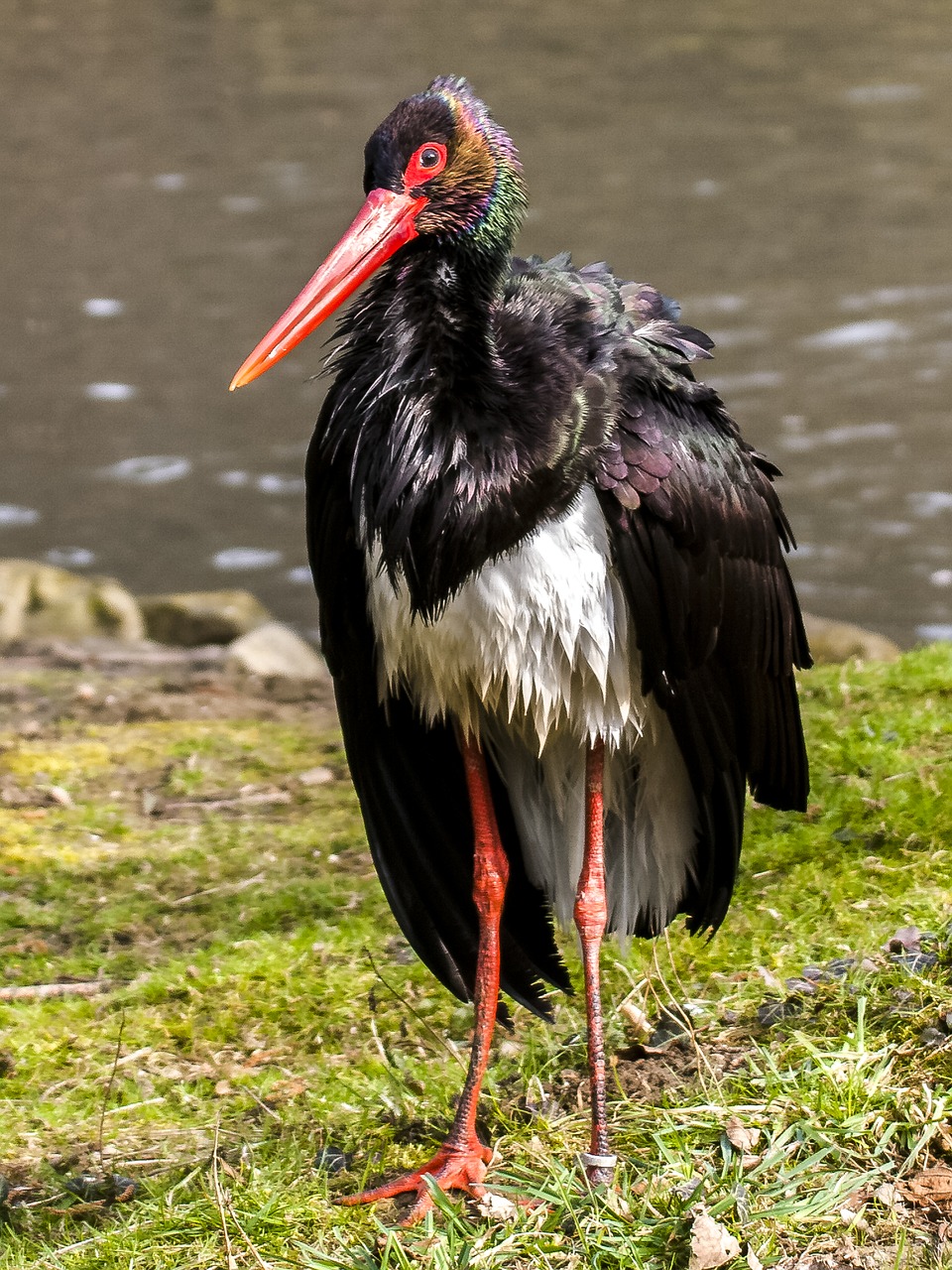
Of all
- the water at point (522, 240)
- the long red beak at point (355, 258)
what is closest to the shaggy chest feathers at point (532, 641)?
the long red beak at point (355, 258)

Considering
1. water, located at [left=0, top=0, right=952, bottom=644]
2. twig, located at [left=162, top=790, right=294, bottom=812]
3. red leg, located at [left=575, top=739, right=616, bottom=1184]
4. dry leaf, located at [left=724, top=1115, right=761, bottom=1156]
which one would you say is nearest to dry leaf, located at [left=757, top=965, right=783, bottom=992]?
red leg, located at [left=575, top=739, right=616, bottom=1184]

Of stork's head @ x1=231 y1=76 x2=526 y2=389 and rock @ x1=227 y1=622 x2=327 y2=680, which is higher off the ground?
stork's head @ x1=231 y1=76 x2=526 y2=389

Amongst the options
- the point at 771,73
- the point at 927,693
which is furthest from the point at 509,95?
the point at 927,693

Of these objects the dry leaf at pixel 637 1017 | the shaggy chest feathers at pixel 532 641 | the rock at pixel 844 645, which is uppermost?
the shaggy chest feathers at pixel 532 641

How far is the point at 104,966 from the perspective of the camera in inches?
168

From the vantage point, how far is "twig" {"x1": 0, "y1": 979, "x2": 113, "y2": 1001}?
409cm

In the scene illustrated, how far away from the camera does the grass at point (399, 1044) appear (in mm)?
2934

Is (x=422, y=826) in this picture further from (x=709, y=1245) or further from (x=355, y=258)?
(x=355, y=258)

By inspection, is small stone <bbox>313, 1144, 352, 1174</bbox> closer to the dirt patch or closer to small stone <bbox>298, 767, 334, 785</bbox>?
small stone <bbox>298, 767, 334, 785</bbox>

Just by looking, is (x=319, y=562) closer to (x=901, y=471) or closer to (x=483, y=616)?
(x=483, y=616)

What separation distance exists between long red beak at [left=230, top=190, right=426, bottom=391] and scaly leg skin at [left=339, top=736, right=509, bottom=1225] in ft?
2.82

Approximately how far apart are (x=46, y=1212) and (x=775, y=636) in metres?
1.81

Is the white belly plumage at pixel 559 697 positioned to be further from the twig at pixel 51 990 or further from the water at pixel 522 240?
the water at pixel 522 240

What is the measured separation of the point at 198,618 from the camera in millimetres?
7465
